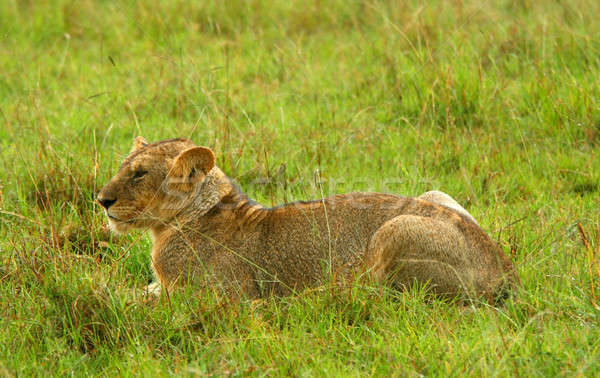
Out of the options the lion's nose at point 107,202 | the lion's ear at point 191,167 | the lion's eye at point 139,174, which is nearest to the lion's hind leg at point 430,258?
the lion's ear at point 191,167

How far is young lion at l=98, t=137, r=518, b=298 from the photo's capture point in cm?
461

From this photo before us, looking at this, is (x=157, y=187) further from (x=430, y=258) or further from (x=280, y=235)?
(x=430, y=258)

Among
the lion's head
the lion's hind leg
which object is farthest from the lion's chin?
the lion's hind leg

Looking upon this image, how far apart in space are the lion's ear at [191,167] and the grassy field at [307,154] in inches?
23.9

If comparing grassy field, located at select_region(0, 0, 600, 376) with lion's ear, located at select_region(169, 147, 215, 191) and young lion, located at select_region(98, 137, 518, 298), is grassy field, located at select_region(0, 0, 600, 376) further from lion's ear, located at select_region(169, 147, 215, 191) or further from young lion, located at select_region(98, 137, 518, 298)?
lion's ear, located at select_region(169, 147, 215, 191)

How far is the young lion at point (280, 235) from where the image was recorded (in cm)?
461

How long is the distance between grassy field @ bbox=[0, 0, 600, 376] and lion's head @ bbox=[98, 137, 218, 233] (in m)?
0.27

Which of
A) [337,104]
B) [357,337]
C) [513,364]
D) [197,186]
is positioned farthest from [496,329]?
[337,104]

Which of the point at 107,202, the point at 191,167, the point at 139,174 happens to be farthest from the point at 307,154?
the point at 107,202

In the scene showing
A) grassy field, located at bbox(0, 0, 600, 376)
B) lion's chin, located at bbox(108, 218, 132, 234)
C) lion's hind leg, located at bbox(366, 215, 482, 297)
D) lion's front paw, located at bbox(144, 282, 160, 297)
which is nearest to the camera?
grassy field, located at bbox(0, 0, 600, 376)

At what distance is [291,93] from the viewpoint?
8062mm

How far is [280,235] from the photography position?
197 inches

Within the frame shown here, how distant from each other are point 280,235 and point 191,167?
694 millimetres

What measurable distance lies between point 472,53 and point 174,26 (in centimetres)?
359
